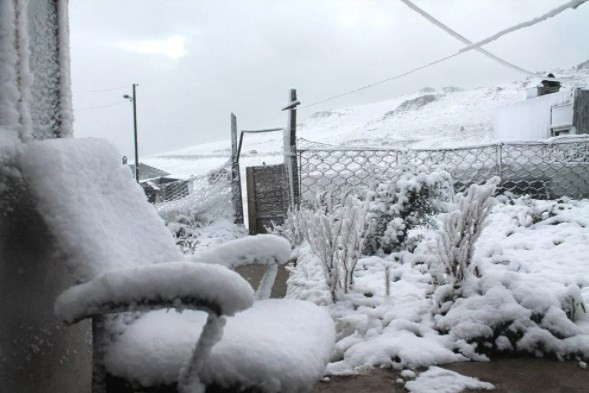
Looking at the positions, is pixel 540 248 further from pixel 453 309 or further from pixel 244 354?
pixel 244 354

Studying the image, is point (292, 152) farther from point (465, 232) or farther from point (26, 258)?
point (26, 258)

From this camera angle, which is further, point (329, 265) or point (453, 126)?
point (453, 126)

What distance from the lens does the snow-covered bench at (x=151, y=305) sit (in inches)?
32.8

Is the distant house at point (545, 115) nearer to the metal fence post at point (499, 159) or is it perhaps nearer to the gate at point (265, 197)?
the metal fence post at point (499, 159)

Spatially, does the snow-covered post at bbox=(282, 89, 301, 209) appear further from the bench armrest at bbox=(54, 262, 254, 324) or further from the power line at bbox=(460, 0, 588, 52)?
the bench armrest at bbox=(54, 262, 254, 324)

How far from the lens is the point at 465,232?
229 cm

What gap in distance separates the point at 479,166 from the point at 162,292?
560cm

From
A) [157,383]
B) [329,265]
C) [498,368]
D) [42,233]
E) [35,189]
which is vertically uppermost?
[35,189]

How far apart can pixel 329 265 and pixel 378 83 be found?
4.53 m

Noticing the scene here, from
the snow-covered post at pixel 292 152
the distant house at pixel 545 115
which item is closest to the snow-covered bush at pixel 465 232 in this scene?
the snow-covered post at pixel 292 152

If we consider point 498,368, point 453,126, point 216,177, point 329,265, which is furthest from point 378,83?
point 453,126

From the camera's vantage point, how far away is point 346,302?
248cm

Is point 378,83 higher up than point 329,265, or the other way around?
point 378,83

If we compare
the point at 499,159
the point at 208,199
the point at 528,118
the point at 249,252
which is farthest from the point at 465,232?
the point at 528,118
